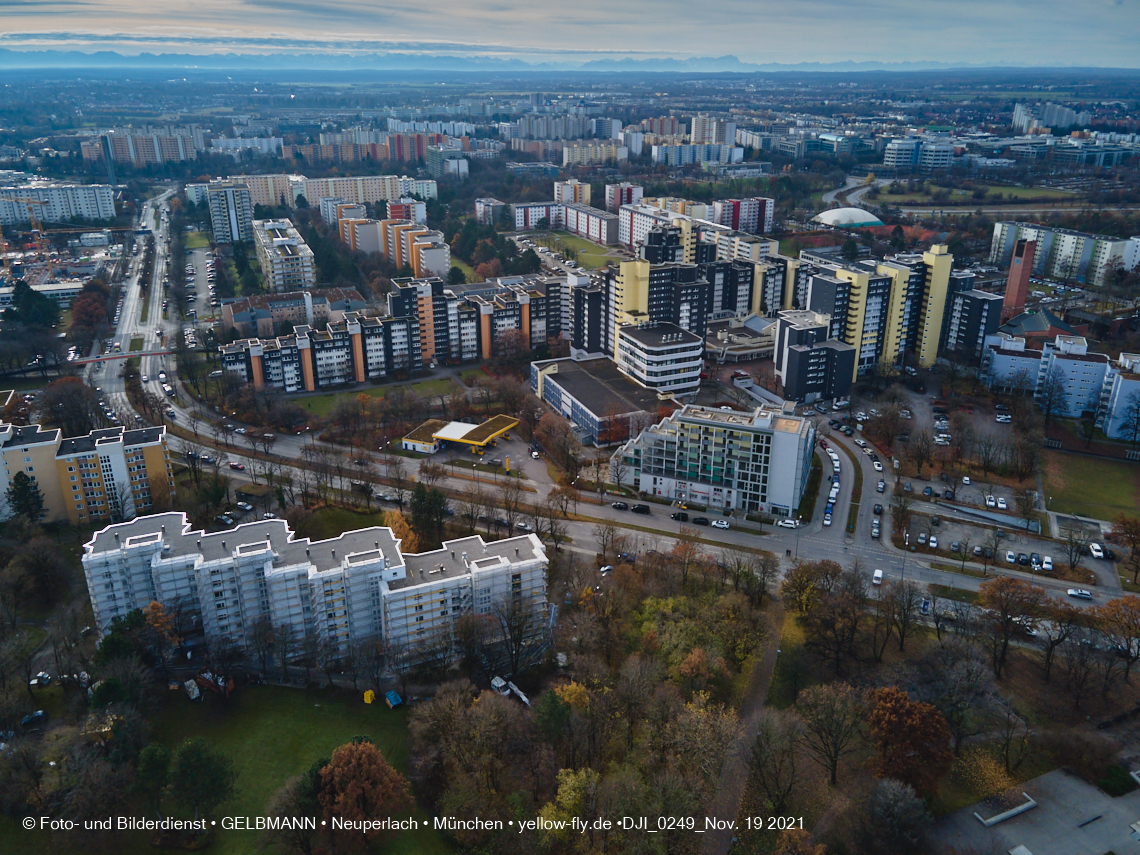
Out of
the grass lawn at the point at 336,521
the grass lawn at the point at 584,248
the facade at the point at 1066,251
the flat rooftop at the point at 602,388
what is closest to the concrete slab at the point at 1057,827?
the grass lawn at the point at 336,521

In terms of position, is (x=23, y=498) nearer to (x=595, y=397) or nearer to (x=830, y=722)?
(x=595, y=397)

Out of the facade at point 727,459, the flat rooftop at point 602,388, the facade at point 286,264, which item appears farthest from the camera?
the facade at point 286,264

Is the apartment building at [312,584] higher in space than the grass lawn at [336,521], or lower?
higher

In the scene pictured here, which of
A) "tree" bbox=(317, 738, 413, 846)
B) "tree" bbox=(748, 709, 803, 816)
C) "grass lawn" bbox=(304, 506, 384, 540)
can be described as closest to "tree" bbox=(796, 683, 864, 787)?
"tree" bbox=(748, 709, 803, 816)

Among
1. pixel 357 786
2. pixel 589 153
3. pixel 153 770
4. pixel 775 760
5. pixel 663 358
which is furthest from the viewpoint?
pixel 589 153

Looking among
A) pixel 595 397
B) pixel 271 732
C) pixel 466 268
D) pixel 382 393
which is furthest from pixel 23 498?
pixel 466 268

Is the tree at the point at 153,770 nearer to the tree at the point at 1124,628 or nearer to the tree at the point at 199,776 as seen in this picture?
the tree at the point at 199,776

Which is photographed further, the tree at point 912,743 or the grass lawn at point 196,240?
the grass lawn at point 196,240
